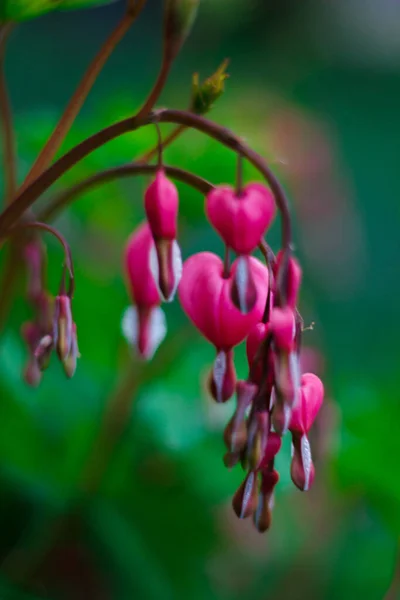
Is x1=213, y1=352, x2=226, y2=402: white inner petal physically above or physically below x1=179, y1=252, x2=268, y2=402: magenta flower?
below

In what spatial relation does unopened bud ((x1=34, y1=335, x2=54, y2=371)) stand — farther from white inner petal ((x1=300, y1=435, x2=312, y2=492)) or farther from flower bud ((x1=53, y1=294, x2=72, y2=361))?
white inner petal ((x1=300, y1=435, x2=312, y2=492))

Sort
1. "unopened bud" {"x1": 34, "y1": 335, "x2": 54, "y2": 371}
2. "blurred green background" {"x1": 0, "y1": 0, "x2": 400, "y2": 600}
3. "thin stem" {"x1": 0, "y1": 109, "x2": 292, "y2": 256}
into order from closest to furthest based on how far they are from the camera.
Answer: "thin stem" {"x1": 0, "y1": 109, "x2": 292, "y2": 256} < "unopened bud" {"x1": 34, "y1": 335, "x2": 54, "y2": 371} < "blurred green background" {"x1": 0, "y1": 0, "x2": 400, "y2": 600}

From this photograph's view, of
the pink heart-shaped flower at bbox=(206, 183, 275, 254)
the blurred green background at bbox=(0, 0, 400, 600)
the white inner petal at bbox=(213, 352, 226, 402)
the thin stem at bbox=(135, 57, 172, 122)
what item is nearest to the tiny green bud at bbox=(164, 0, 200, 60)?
the thin stem at bbox=(135, 57, 172, 122)

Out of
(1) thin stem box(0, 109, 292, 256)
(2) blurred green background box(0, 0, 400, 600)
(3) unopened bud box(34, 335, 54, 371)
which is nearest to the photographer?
(1) thin stem box(0, 109, 292, 256)

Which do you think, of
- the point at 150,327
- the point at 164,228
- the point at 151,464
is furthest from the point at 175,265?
the point at 151,464

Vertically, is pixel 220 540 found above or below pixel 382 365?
below

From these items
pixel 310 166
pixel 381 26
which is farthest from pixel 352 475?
pixel 381 26

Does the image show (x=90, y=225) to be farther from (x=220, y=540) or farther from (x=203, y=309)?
(x=203, y=309)
